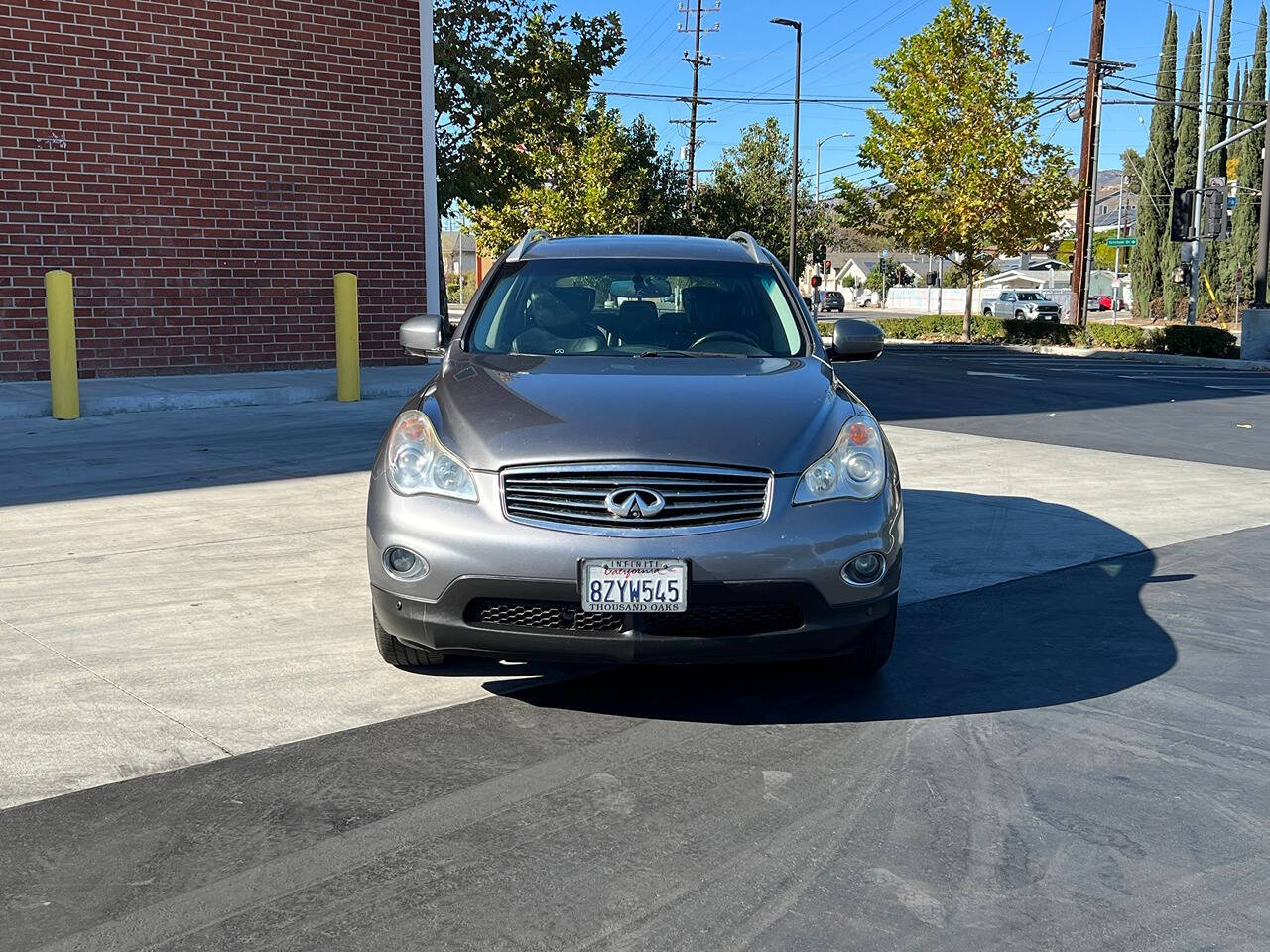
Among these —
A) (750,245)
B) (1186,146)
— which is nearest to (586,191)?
(1186,146)

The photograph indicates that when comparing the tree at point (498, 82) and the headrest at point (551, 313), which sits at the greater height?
the tree at point (498, 82)

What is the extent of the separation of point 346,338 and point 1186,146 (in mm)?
51643

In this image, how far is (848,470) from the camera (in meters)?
4.43

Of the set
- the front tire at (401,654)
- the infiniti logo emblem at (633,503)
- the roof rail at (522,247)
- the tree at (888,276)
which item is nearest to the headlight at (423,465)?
the infiniti logo emblem at (633,503)

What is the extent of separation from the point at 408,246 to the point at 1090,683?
13.9 meters

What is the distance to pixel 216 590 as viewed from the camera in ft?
19.9

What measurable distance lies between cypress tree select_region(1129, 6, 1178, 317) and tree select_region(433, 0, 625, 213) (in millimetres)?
40002

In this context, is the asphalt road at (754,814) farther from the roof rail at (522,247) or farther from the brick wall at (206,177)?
the brick wall at (206,177)

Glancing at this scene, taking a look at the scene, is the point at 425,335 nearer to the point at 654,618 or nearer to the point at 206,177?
the point at 654,618

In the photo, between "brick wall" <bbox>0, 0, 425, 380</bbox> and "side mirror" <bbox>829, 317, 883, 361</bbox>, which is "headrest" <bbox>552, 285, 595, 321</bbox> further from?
"brick wall" <bbox>0, 0, 425, 380</bbox>

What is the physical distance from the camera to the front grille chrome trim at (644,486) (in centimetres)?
412

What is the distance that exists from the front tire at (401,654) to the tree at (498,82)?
65.1 ft

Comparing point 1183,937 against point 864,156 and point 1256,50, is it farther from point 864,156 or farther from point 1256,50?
point 1256,50

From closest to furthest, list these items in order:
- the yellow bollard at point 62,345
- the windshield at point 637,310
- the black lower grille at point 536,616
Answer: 1. the black lower grille at point 536,616
2. the windshield at point 637,310
3. the yellow bollard at point 62,345
